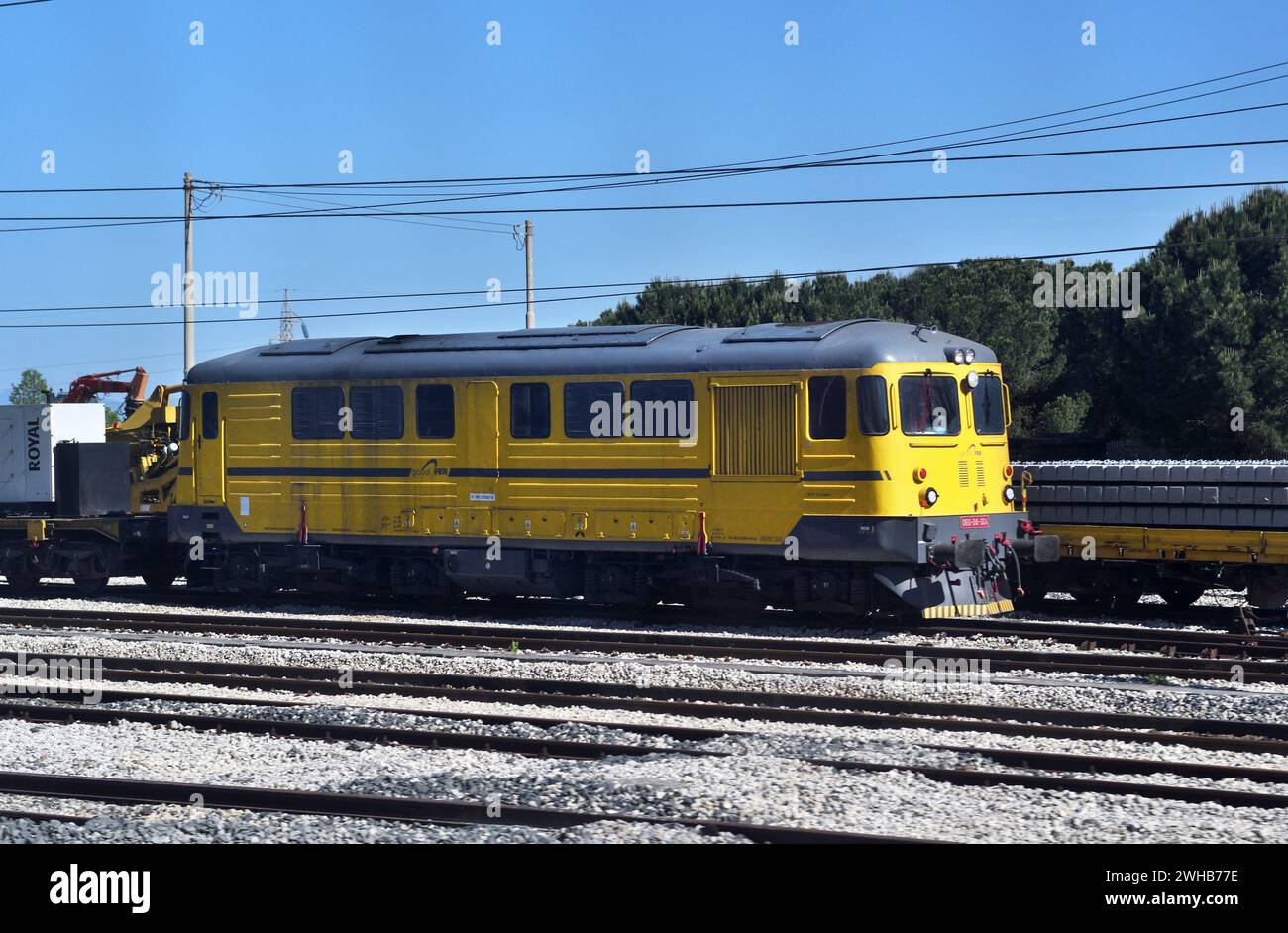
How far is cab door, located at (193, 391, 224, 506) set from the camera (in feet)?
69.7

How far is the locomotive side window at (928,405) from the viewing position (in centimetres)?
1703

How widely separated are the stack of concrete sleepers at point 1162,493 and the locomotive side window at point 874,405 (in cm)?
374

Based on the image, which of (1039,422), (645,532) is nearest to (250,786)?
(645,532)

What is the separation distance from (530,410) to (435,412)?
4.83 ft

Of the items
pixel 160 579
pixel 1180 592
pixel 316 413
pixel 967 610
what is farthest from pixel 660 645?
pixel 160 579

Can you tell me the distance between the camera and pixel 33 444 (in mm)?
23609

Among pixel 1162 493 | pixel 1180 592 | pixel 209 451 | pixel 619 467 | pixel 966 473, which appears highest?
pixel 209 451

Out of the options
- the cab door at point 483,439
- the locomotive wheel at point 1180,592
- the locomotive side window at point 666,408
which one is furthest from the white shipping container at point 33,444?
the locomotive wheel at point 1180,592

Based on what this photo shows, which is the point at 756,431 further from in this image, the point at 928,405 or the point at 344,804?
the point at 344,804

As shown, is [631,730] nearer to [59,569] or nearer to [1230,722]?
[1230,722]

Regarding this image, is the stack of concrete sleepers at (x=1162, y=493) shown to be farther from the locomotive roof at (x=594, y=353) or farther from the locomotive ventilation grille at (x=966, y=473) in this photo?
the locomotive roof at (x=594, y=353)

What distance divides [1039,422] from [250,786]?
32.4m

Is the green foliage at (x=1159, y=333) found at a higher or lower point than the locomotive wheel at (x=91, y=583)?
higher
